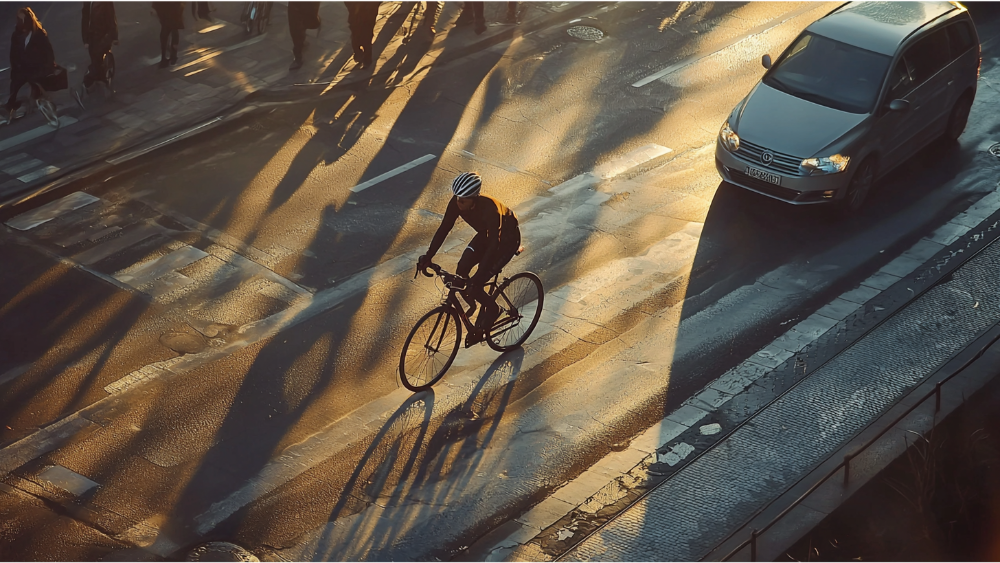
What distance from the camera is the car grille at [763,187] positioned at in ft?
38.2

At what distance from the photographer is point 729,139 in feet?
39.8

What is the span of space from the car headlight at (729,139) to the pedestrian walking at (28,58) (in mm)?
9308

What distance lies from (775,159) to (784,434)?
4.39m

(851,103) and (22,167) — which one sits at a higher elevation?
(851,103)

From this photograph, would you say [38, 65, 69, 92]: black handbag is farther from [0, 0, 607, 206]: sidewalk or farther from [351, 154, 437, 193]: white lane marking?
[351, 154, 437, 193]: white lane marking

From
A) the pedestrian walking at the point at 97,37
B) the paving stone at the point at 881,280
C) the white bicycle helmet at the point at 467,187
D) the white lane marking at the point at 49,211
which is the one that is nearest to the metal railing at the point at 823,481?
the paving stone at the point at 881,280

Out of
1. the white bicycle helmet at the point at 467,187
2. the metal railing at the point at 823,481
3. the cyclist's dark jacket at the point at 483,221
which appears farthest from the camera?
the cyclist's dark jacket at the point at 483,221

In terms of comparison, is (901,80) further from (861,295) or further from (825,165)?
(861,295)

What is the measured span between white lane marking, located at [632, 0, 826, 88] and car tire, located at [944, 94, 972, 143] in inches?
172

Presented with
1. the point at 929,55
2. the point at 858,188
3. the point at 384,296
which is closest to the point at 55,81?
the point at 384,296

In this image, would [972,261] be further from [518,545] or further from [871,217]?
[518,545]

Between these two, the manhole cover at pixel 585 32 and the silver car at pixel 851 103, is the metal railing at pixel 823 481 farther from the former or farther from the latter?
the manhole cover at pixel 585 32

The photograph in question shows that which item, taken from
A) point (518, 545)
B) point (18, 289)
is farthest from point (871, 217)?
point (18, 289)

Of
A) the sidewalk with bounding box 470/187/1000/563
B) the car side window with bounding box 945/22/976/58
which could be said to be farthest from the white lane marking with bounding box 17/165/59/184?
the car side window with bounding box 945/22/976/58
